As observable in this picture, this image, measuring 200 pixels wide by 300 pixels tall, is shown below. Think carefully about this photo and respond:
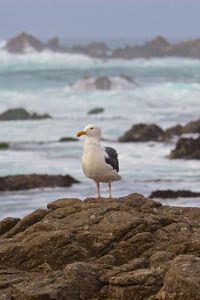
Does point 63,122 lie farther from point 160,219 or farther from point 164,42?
point 164,42

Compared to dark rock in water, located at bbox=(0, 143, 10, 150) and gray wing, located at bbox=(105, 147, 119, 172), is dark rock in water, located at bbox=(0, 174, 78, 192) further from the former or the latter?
gray wing, located at bbox=(105, 147, 119, 172)

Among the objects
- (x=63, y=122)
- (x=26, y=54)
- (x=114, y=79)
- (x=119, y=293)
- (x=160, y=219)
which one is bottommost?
(x=119, y=293)

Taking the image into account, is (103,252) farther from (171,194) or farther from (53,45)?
(53,45)

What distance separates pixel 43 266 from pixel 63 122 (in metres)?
35.3

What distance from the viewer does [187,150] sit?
27969 millimetres

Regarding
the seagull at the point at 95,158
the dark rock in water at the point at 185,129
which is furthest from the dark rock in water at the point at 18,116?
the seagull at the point at 95,158

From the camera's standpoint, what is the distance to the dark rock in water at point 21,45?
124 m

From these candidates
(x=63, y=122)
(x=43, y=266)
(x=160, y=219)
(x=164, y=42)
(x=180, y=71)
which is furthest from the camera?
(x=164, y=42)

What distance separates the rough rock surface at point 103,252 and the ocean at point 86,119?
7.96m

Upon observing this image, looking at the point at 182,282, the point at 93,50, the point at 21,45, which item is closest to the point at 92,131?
the point at 182,282

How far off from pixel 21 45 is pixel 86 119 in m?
82.3

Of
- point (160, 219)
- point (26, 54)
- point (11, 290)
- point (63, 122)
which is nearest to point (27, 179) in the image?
point (160, 219)

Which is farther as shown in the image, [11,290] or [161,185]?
[161,185]

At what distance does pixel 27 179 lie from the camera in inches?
890
